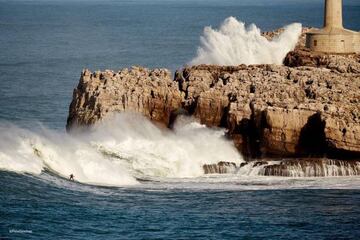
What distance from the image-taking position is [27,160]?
50.4 meters

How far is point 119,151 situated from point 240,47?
66.0ft

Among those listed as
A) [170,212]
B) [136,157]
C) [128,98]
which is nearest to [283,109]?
[136,157]

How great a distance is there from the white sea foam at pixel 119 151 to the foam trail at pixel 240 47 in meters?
15.2

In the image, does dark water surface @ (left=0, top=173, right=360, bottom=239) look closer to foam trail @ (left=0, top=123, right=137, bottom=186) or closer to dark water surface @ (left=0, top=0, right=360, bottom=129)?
foam trail @ (left=0, top=123, right=137, bottom=186)

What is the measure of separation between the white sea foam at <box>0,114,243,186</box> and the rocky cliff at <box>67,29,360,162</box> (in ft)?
3.12

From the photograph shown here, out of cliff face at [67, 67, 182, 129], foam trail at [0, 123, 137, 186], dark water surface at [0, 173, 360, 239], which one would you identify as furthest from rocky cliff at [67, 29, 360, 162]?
dark water surface at [0, 173, 360, 239]

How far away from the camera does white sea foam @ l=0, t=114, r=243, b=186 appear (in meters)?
51.1

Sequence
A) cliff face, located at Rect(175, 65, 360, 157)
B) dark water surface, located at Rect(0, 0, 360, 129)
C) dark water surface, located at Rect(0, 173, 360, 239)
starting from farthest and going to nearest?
dark water surface, located at Rect(0, 0, 360, 129) → cliff face, located at Rect(175, 65, 360, 157) → dark water surface, located at Rect(0, 173, 360, 239)

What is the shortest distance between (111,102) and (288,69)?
35.7 feet

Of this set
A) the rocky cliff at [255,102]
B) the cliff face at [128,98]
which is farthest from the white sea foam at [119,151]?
the rocky cliff at [255,102]

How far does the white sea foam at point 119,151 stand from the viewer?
51062mm

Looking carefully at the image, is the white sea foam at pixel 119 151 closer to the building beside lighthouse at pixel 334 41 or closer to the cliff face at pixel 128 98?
the cliff face at pixel 128 98

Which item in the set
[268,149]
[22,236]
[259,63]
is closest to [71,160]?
[268,149]

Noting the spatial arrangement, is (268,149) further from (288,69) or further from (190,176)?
(288,69)
